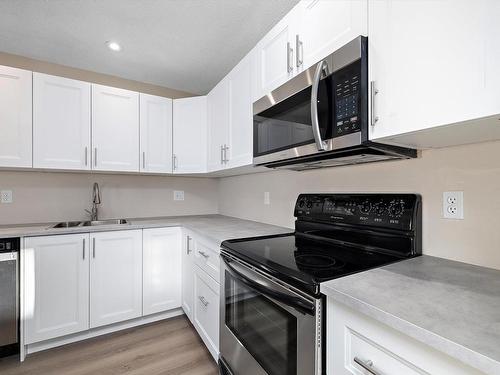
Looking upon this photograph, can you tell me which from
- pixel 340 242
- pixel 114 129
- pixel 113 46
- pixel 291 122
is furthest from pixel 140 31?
pixel 340 242

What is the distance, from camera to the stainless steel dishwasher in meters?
1.72

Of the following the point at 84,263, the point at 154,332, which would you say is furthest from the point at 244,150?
the point at 154,332

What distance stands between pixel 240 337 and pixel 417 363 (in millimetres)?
907

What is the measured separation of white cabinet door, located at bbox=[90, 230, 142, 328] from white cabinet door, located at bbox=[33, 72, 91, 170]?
27.6 inches

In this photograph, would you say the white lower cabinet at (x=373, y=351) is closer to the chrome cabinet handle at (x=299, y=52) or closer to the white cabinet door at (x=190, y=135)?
the chrome cabinet handle at (x=299, y=52)

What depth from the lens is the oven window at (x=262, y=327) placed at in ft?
3.13

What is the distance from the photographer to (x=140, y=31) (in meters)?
1.90

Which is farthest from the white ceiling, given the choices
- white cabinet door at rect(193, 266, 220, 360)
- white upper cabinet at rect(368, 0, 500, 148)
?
white cabinet door at rect(193, 266, 220, 360)

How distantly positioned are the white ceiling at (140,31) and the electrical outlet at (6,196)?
1227 mm

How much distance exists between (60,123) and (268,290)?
7.14 ft

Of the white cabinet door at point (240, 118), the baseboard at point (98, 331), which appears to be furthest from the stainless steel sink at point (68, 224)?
the white cabinet door at point (240, 118)

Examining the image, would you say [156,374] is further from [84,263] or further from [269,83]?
[269,83]

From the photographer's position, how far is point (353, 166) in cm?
147

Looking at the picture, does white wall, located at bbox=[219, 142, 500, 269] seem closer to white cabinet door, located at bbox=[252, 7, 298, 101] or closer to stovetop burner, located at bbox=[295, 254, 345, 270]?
stovetop burner, located at bbox=[295, 254, 345, 270]
